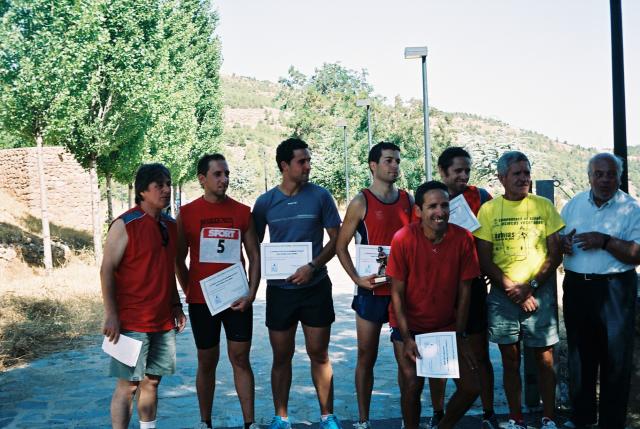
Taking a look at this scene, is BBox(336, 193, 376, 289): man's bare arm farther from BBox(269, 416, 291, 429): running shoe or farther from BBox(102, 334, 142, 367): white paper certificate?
BBox(102, 334, 142, 367): white paper certificate

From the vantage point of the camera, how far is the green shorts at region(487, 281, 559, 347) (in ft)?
16.6

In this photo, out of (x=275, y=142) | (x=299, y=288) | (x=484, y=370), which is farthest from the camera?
(x=275, y=142)

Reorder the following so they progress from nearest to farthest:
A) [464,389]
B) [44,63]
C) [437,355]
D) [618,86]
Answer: [437,355] → [464,389] → [618,86] → [44,63]

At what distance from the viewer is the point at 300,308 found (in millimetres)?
5141

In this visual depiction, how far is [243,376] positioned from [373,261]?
4.28 ft

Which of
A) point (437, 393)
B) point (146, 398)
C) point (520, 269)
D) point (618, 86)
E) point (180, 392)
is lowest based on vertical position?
point (180, 392)

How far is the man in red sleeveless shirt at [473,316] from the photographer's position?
5.07 m

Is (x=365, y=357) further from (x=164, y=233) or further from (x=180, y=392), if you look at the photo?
(x=180, y=392)

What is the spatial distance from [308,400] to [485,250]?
228cm

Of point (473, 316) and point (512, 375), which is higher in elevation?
point (473, 316)

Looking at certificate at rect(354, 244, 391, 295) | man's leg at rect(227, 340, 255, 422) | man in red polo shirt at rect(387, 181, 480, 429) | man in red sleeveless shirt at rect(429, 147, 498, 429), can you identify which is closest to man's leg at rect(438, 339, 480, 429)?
man in red polo shirt at rect(387, 181, 480, 429)

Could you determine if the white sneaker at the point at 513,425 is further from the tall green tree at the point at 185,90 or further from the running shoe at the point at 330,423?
the tall green tree at the point at 185,90

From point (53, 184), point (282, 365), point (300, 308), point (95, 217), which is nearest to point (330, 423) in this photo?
point (282, 365)

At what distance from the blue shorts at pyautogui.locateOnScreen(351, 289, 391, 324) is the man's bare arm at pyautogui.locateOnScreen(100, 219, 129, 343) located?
1.76 meters
